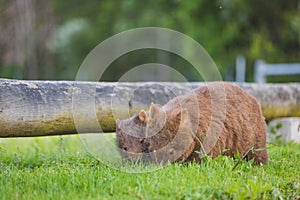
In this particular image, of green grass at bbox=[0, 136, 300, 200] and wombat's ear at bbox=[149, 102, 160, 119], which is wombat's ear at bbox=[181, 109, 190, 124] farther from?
green grass at bbox=[0, 136, 300, 200]

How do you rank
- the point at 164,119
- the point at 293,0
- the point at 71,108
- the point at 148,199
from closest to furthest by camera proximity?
the point at 148,199 → the point at 164,119 → the point at 71,108 → the point at 293,0

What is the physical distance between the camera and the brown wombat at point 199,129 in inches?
172

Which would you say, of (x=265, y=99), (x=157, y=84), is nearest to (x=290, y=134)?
(x=265, y=99)

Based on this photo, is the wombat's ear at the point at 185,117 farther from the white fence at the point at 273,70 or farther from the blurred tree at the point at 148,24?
the white fence at the point at 273,70

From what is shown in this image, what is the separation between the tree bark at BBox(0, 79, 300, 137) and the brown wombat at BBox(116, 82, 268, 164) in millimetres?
880

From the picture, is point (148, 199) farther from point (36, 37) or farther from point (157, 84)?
point (36, 37)

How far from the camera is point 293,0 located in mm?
18125

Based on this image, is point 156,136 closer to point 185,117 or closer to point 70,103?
point 185,117

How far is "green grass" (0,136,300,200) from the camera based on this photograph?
12.3ft

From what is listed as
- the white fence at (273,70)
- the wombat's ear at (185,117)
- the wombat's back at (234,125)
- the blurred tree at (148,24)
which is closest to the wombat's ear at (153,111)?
the wombat's ear at (185,117)

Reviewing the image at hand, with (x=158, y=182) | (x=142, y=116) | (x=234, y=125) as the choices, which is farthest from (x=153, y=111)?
(x=234, y=125)

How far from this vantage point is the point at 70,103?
535cm

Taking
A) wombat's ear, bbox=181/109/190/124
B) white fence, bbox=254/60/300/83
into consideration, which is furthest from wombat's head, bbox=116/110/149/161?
white fence, bbox=254/60/300/83

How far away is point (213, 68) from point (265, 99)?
11769 millimetres
